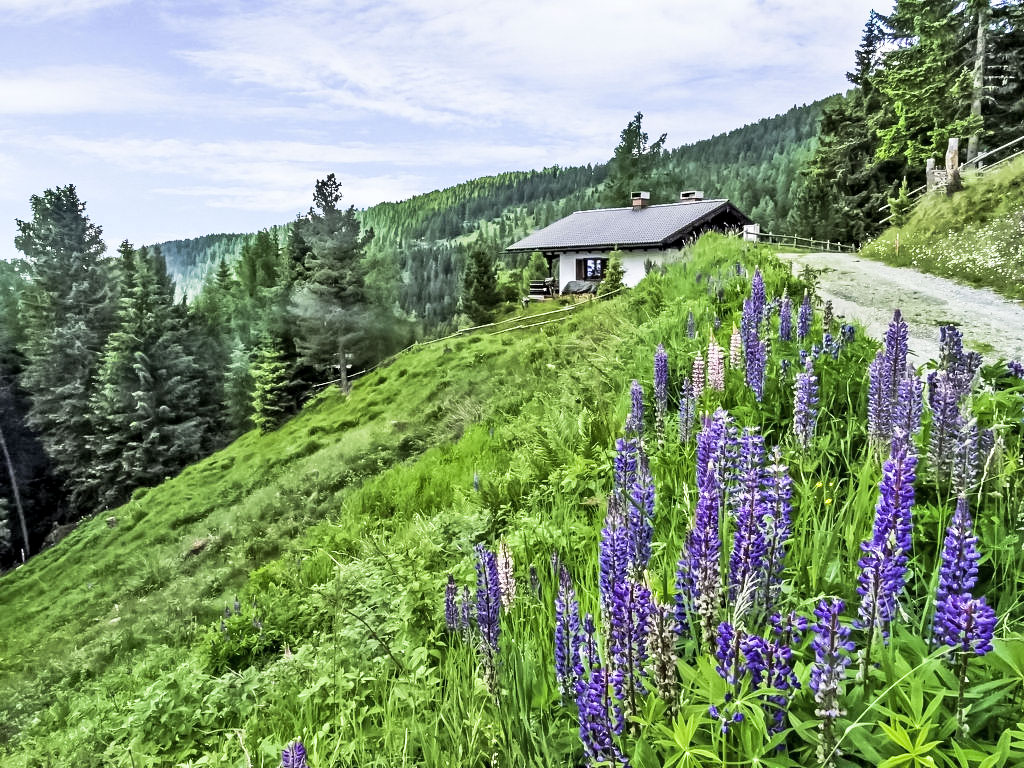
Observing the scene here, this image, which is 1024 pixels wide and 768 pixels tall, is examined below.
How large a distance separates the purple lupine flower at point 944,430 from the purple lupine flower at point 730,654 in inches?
69.8

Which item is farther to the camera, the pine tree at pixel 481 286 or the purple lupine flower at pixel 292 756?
the pine tree at pixel 481 286

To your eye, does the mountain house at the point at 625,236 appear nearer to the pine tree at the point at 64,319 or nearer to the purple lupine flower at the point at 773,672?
the pine tree at the point at 64,319

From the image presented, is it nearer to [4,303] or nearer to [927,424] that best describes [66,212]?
[4,303]

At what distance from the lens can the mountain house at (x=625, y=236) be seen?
35.5m

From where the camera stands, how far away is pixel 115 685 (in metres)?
8.85

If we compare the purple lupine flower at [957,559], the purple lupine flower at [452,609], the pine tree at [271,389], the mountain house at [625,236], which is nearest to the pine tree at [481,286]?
the mountain house at [625,236]

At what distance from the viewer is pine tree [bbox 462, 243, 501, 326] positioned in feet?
168

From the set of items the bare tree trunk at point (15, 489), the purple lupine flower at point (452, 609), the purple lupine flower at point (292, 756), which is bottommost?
the bare tree trunk at point (15, 489)

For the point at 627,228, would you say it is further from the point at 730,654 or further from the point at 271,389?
the point at 730,654

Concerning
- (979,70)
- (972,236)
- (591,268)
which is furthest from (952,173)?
(591,268)

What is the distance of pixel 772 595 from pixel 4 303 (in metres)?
64.2

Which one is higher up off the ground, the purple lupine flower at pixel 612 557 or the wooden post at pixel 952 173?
the wooden post at pixel 952 173

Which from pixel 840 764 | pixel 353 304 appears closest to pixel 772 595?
pixel 840 764

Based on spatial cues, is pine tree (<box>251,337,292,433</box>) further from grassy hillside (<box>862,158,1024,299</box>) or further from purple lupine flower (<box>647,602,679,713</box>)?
purple lupine flower (<box>647,602,679,713</box>)
